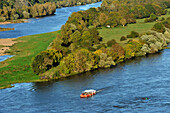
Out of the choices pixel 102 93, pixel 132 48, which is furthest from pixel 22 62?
pixel 132 48

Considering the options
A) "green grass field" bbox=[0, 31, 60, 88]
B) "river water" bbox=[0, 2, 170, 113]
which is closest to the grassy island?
"green grass field" bbox=[0, 31, 60, 88]

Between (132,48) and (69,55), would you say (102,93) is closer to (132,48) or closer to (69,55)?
(69,55)

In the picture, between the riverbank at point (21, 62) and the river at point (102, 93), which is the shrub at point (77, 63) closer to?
the river at point (102, 93)

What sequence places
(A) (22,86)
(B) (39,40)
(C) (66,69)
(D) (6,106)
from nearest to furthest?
(D) (6,106) < (A) (22,86) < (C) (66,69) < (B) (39,40)

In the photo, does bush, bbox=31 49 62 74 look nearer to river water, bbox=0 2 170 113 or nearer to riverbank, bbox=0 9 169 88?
riverbank, bbox=0 9 169 88

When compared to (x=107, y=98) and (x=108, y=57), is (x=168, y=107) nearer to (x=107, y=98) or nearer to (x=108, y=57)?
(x=107, y=98)

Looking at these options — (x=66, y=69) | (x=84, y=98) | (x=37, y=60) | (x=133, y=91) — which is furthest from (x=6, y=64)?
(x=133, y=91)

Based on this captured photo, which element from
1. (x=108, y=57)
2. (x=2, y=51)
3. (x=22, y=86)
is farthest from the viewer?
(x=2, y=51)
